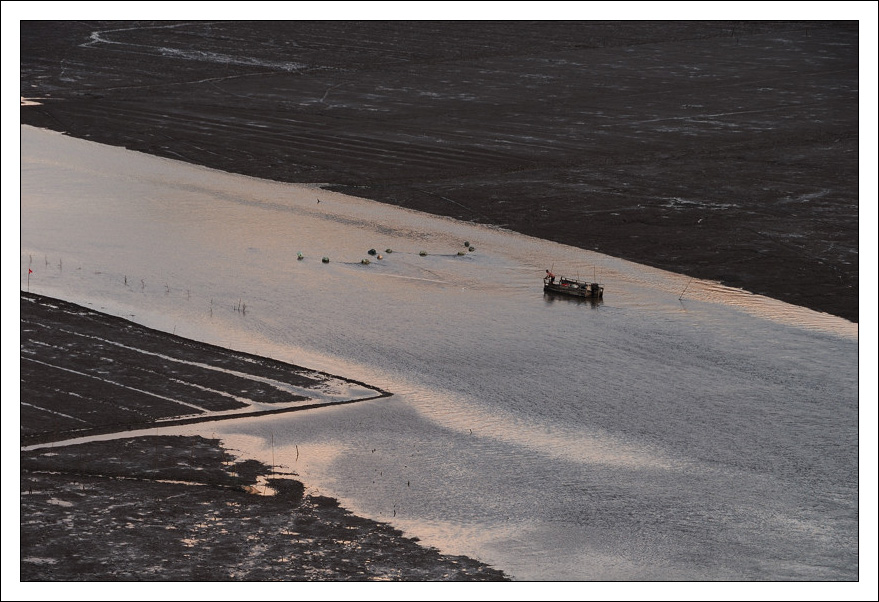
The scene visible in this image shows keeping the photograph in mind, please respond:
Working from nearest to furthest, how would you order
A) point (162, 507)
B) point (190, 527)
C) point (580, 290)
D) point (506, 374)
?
point (190, 527) < point (162, 507) < point (506, 374) < point (580, 290)

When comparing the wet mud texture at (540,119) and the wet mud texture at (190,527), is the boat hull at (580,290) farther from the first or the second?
the wet mud texture at (190,527)

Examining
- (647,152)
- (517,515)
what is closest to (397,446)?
→ (517,515)

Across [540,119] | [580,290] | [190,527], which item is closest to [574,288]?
[580,290]

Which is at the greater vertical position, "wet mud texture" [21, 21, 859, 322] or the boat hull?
"wet mud texture" [21, 21, 859, 322]

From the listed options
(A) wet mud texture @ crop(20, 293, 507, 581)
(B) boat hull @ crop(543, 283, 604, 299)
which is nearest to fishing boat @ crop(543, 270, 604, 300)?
(B) boat hull @ crop(543, 283, 604, 299)

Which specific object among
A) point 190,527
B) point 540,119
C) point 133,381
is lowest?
point 190,527

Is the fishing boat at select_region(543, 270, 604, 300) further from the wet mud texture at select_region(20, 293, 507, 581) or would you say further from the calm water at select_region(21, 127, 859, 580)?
the wet mud texture at select_region(20, 293, 507, 581)

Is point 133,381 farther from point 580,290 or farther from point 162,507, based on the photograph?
point 580,290
